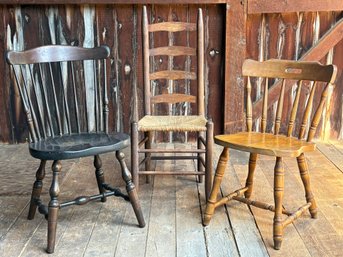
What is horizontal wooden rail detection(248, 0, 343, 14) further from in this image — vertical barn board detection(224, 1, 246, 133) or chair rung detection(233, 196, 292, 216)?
chair rung detection(233, 196, 292, 216)

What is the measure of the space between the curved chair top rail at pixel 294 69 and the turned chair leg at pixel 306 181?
16.2 inches

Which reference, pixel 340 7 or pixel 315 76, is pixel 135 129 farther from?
pixel 340 7

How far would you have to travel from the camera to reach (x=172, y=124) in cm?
269

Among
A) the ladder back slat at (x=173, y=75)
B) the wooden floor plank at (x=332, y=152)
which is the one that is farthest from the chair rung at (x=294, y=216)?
the ladder back slat at (x=173, y=75)

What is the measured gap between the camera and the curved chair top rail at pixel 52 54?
2.29 m

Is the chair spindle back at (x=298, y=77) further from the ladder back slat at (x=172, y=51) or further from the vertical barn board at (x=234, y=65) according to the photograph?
the vertical barn board at (x=234, y=65)

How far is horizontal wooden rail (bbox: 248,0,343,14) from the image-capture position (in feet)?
12.0

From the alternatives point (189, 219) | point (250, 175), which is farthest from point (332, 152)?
point (189, 219)

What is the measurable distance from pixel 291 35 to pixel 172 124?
66.4 inches

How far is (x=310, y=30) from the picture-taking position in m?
3.80

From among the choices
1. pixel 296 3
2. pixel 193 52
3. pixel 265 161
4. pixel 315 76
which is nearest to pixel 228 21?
pixel 296 3

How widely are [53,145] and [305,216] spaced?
54.5 inches

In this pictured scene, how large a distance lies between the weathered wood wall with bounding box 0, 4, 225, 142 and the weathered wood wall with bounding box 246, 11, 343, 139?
0.29 meters

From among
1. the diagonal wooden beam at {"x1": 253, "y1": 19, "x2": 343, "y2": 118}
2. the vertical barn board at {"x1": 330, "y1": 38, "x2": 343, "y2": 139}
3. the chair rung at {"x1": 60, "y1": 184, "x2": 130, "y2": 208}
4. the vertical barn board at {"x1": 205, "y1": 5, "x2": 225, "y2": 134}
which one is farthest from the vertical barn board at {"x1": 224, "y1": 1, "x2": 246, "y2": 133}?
the chair rung at {"x1": 60, "y1": 184, "x2": 130, "y2": 208}
